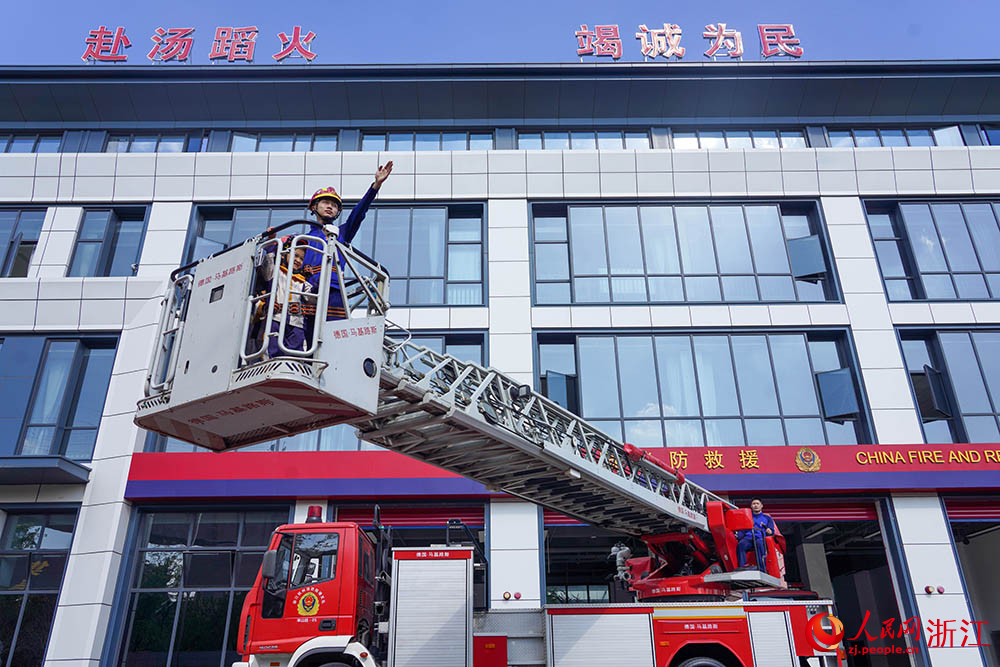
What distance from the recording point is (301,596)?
9.46 metres

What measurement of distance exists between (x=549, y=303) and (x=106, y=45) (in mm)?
16612

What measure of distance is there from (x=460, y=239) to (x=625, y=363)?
5.89m

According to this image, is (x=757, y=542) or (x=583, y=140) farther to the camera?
(x=583, y=140)

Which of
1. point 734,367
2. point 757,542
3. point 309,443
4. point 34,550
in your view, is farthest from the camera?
point 734,367

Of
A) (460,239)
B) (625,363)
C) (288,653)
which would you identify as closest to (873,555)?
(625,363)

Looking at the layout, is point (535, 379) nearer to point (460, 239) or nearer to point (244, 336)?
point (460, 239)

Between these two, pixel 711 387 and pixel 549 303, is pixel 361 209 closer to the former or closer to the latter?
pixel 549 303

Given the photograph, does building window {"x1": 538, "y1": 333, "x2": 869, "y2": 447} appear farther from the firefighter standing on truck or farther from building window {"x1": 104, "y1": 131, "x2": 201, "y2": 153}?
building window {"x1": 104, "y1": 131, "x2": 201, "y2": 153}

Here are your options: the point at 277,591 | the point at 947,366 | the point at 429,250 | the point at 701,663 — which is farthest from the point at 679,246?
the point at 277,591

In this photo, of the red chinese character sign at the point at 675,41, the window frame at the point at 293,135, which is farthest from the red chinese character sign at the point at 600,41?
the window frame at the point at 293,135

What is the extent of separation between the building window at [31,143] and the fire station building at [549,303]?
0.10 metres

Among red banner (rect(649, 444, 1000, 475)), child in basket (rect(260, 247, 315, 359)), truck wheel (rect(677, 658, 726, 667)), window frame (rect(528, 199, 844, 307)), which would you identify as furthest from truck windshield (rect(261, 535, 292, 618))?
window frame (rect(528, 199, 844, 307))

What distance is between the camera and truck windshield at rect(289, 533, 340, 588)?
958 cm

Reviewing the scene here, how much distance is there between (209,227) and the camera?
20.2m
